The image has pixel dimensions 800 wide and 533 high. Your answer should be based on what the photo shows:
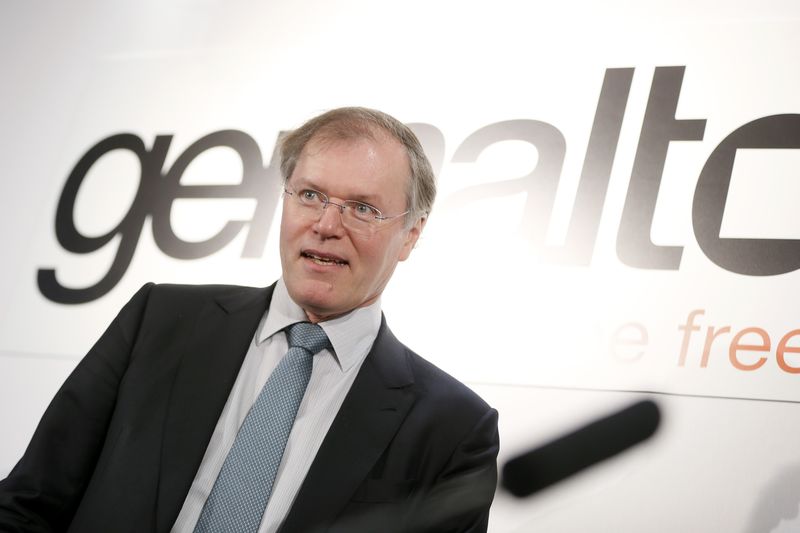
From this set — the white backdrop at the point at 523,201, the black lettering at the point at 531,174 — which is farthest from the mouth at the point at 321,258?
Result: the black lettering at the point at 531,174

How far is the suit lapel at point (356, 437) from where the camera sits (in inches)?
57.7

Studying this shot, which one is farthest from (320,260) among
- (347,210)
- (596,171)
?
(596,171)

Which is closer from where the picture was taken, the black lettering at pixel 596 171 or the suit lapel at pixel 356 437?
the suit lapel at pixel 356 437

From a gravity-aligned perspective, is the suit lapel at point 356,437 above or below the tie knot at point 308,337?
below

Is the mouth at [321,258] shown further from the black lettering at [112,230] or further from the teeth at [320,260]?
the black lettering at [112,230]

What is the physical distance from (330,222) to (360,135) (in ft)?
0.66

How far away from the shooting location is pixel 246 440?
1.51 meters

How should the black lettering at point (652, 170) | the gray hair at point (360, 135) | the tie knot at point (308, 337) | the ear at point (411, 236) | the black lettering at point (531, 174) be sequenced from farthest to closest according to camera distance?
the black lettering at point (531, 174)
the black lettering at point (652, 170)
the ear at point (411, 236)
the gray hair at point (360, 135)
the tie knot at point (308, 337)

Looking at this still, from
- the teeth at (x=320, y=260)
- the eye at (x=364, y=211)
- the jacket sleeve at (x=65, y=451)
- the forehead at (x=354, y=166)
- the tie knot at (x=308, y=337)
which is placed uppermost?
the forehead at (x=354, y=166)

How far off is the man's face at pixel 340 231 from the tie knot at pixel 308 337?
1.6 inches

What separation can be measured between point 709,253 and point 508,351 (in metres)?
0.57

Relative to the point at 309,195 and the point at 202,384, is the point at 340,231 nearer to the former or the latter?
the point at 309,195

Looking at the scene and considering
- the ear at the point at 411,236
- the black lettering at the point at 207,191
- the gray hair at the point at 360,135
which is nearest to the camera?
the gray hair at the point at 360,135

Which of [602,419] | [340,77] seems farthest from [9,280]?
[602,419]
